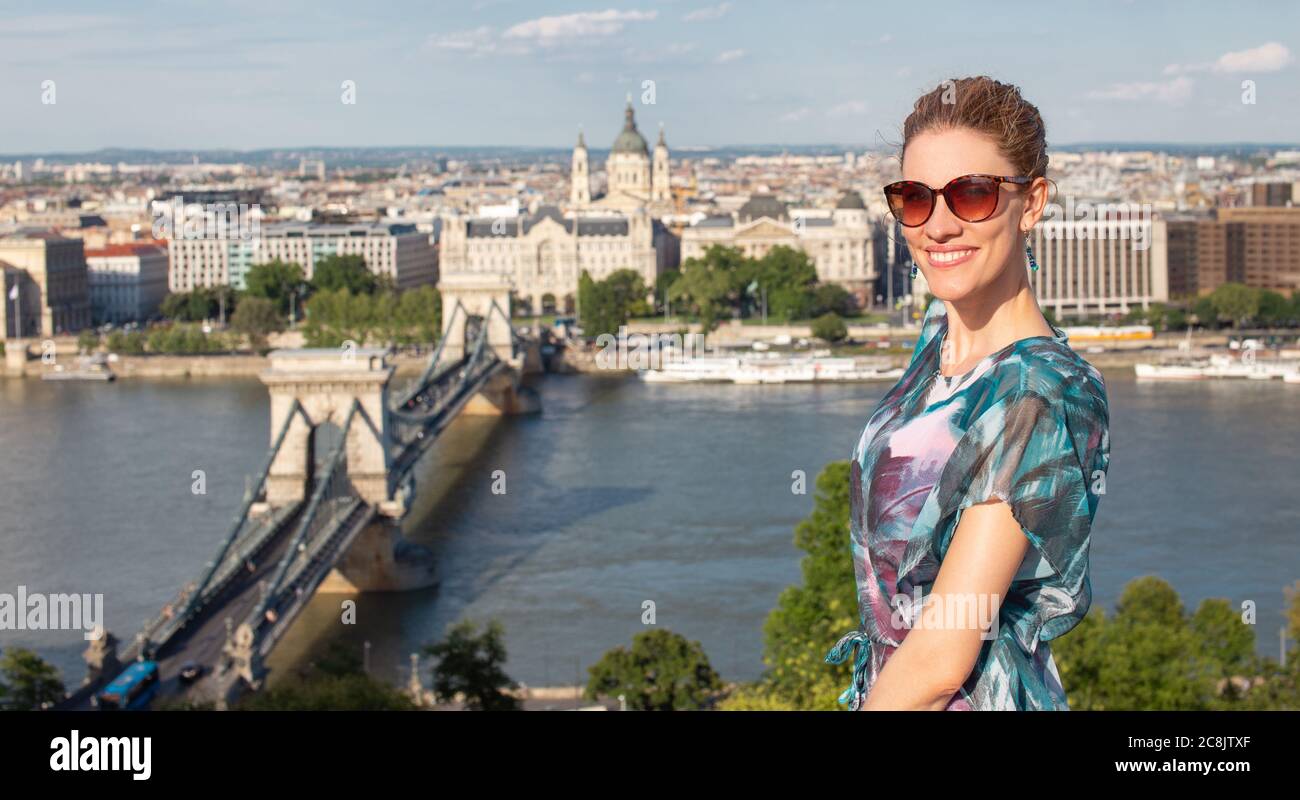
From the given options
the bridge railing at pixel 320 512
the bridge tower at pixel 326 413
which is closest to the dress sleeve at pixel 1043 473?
the bridge railing at pixel 320 512

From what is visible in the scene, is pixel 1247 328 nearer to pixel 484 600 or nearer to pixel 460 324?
pixel 460 324

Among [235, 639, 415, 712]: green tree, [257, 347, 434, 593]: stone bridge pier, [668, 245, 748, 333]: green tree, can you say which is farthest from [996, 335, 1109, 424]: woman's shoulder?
[668, 245, 748, 333]: green tree

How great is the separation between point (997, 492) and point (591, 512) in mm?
11082

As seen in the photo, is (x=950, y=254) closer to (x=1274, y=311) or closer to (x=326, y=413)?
(x=326, y=413)

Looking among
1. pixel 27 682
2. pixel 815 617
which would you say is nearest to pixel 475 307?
pixel 815 617

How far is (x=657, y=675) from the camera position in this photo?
273 inches

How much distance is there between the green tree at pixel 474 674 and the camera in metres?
6.89

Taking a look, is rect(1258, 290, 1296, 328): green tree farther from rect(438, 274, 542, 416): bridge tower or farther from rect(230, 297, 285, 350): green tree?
rect(230, 297, 285, 350): green tree

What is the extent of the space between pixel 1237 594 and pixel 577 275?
20.2 metres

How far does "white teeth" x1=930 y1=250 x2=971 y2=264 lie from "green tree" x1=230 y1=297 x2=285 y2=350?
2285 cm

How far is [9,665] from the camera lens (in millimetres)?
6516
